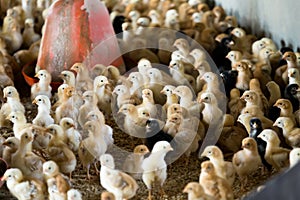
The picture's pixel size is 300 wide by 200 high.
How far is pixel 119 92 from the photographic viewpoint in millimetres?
2959

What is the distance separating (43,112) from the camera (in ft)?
9.29

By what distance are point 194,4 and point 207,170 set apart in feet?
5.92

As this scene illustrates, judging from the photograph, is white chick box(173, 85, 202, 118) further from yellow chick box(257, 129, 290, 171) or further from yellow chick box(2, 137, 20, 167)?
yellow chick box(2, 137, 20, 167)

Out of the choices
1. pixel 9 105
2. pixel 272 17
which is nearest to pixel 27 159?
pixel 9 105

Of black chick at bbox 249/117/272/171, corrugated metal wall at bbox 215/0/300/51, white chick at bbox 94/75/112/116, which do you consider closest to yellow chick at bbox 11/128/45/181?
white chick at bbox 94/75/112/116

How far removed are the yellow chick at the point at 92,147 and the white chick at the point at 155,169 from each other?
205 mm

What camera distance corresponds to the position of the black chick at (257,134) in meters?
2.59

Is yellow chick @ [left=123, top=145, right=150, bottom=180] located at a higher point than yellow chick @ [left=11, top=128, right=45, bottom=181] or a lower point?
lower

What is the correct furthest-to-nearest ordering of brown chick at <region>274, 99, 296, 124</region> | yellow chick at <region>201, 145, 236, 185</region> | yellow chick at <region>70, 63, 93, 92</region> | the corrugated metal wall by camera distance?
the corrugated metal wall → yellow chick at <region>70, 63, 93, 92</region> → brown chick at <region>274, 99, 296, 124</region> → yellow chick at <region>201, 145, 236, 185</region>

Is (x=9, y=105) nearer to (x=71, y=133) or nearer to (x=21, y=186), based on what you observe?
(x=71, y=133)

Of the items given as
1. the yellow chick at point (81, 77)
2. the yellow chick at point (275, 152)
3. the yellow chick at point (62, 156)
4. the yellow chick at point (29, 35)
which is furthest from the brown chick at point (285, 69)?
the yellow chick at point (29, 35)

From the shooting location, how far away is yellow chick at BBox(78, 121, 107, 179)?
257cm

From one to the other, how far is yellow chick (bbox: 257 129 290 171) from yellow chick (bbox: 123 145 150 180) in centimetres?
43

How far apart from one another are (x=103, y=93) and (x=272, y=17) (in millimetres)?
1008
